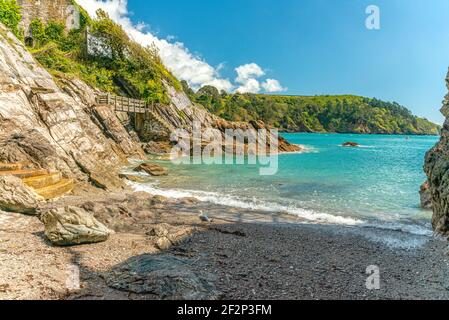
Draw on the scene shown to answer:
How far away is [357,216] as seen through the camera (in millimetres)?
14516

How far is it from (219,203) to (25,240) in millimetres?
9655

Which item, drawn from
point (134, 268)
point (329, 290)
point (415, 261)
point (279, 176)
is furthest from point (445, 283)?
point (279, 176)

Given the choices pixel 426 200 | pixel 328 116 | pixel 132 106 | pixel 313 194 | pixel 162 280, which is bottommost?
pixel 313 194

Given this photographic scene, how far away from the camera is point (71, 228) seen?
7.92 metres

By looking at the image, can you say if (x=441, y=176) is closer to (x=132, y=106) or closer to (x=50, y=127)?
(x=50, y=127)

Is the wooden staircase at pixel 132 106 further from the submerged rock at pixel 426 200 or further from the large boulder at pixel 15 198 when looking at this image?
the submerged rock at pixel 426 200

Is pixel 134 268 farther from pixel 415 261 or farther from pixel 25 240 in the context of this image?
pixel 415 261

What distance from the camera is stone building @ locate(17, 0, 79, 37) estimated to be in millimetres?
43375

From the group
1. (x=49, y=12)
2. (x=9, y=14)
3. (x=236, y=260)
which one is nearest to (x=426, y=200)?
(x=236, y=260)

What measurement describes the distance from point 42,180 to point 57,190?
2.53ft

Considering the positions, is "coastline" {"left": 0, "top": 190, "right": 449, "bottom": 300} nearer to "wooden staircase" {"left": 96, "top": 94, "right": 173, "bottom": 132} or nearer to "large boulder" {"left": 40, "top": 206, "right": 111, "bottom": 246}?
"large boulder" {"left": 40, "top": 206, "right": 111, "bottom": 246}

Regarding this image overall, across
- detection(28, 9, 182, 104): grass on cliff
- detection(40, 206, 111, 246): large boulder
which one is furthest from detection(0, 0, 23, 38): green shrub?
detection(40, 206, 111, 246): large boulder

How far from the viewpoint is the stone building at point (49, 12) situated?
43.4 metres

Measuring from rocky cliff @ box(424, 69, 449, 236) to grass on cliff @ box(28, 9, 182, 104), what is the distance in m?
36.9
